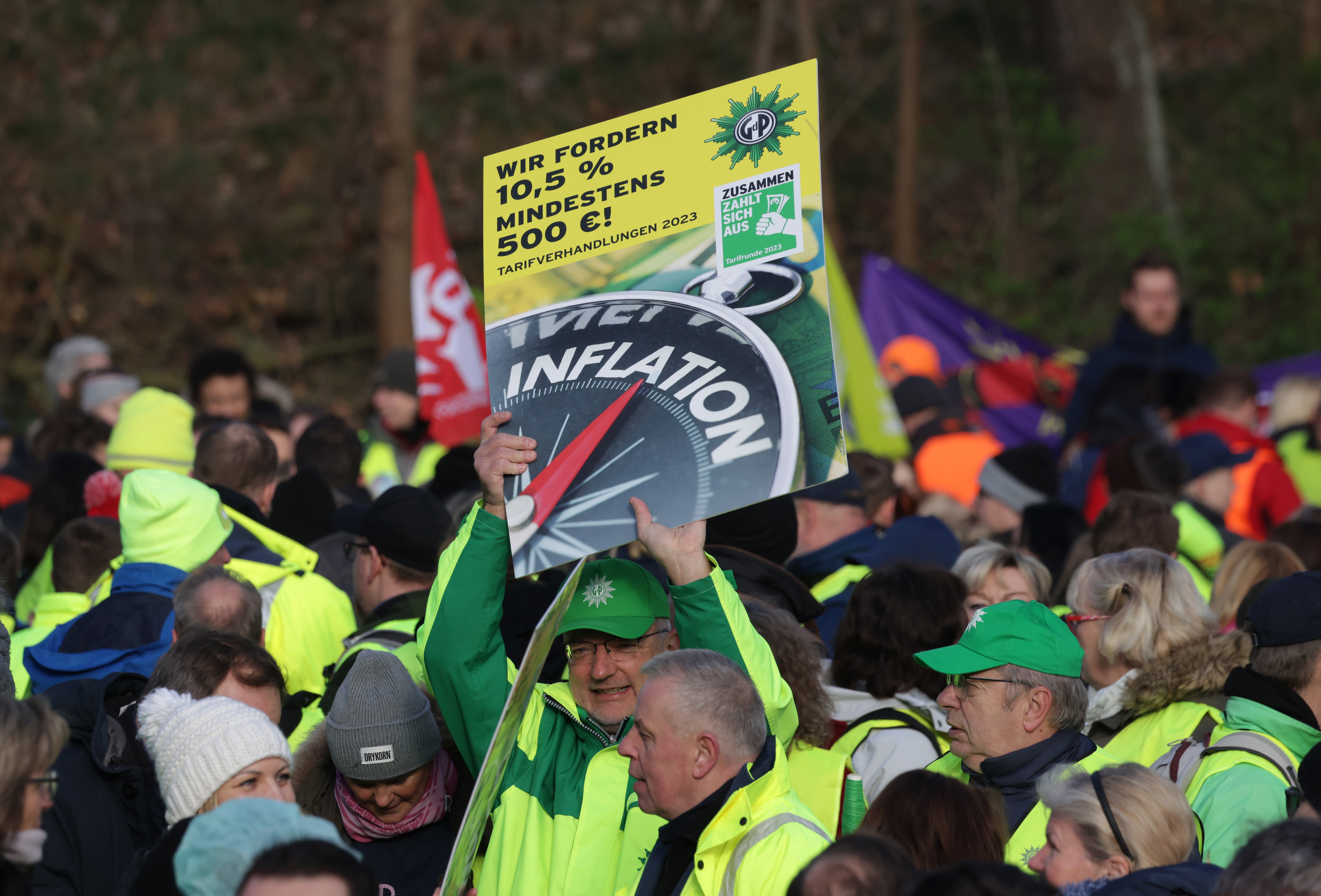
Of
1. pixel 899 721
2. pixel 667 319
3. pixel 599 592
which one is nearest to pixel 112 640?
pixel 599 592

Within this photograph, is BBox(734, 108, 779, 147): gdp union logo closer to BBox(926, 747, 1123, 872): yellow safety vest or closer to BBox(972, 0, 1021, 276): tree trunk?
BBox(926, 747, 1123, 872): yellow safety vest

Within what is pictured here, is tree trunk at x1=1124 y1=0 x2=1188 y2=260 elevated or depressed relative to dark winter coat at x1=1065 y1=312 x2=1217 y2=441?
elevated

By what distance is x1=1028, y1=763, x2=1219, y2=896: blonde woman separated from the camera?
9.70 ft

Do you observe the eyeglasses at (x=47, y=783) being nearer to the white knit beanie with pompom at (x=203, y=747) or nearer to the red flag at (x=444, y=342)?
the white knit beanie with pompom at (x=203, y=747)

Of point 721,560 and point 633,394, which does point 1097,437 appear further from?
point 633,394

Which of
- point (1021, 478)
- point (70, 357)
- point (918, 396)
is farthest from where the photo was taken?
point (70, 357)

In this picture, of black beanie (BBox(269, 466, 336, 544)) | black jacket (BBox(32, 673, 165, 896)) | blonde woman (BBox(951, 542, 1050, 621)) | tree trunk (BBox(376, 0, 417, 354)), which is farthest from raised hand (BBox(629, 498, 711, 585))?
tree trunk (BBox(376, 0, 417, 354))

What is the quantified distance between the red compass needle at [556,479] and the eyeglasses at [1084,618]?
60.5 inches

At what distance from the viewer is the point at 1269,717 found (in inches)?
143

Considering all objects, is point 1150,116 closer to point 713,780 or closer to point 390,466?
point 390,466

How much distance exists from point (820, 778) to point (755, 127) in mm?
1764

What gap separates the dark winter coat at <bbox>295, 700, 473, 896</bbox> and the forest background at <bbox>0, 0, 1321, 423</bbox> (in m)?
9.63

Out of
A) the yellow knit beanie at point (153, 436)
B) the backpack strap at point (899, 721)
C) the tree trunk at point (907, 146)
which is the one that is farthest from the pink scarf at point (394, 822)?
the tree trunk at point (907, 146)

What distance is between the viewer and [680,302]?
3473 millimetres
